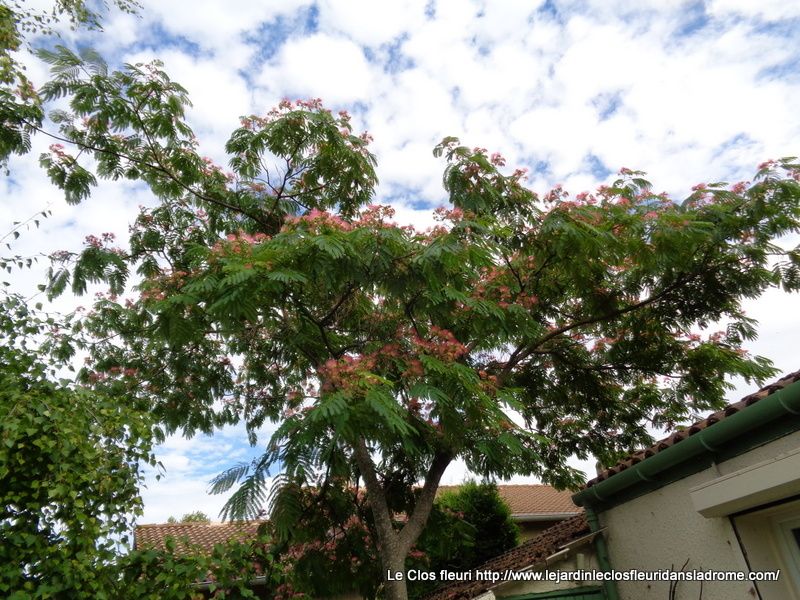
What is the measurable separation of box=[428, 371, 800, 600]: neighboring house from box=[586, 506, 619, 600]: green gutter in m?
0.01

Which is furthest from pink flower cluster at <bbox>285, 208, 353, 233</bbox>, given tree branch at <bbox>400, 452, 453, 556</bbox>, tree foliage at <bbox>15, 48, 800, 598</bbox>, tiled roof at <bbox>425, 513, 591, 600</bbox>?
tiled roof at <bbox>425, 513, 591, 600</bbox>

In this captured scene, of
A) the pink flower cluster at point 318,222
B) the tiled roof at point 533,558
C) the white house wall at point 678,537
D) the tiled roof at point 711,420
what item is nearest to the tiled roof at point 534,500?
the tiled roof at point 533,558

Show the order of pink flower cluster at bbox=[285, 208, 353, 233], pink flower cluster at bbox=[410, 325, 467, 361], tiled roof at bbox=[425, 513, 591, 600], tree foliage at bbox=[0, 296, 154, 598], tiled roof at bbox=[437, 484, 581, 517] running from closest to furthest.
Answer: tree foliage at bbox=[0, 296, 154, 598] → tiled roof at bbox=[425, 513, 591, 600] → pink flower cluster at bbox=[285, 208, 353, 233] → pink flower cluster at bbox=[410, 325, 467, 361] → tiled roof at bbox=[437, 484, 581, 517]

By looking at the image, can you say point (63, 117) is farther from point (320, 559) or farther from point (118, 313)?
point (320, 559)

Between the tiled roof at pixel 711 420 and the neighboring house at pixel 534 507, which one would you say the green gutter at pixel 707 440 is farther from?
the neighboring house at pixel 534 507

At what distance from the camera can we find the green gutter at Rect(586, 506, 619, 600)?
5895 millimetres

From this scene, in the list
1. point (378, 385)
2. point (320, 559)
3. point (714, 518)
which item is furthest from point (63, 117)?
point (714, 518)

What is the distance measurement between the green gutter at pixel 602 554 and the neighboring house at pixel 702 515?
1cm

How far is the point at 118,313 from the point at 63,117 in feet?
9.27

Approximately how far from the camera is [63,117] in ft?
26.2

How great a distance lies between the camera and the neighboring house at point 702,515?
399 centimetres

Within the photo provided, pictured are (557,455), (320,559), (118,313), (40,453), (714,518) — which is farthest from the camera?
(557,455)

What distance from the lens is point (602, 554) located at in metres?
6.09

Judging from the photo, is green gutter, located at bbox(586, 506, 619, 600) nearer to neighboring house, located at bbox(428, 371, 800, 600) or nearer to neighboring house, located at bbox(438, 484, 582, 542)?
neighboring house, located at bbox(428, 371, 800, 600)
